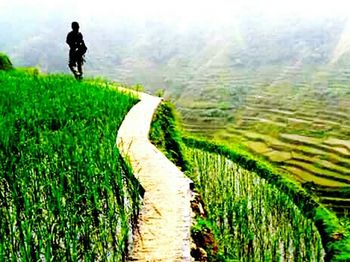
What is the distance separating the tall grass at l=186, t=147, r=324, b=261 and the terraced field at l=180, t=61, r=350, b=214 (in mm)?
652

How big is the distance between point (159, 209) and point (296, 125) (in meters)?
5.78

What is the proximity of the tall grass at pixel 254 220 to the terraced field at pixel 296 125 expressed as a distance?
0.65 meters

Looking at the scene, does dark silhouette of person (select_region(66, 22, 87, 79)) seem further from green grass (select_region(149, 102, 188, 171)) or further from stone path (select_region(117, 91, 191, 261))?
stone path (select_region(117, 91, 191, 261))

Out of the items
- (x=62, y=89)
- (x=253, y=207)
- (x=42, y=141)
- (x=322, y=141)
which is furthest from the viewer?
(x=62, y=89)

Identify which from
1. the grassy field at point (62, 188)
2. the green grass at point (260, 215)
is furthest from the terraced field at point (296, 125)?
the grassy field at point (62, 188)

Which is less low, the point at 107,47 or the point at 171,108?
the point at 107,47

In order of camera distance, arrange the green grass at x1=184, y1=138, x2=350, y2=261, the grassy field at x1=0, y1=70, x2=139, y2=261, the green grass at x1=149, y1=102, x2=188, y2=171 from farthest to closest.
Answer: the green grass at x1=149, y1=102, x2=188, y2=171, the green grass at x1=184, y1=138, x2=350, y2=261, the grassy field at x1=0, y1=70, x2=139, y2=261

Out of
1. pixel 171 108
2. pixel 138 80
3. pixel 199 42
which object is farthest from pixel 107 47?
pixel 171 108

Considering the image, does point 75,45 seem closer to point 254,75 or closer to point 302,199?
point 302,199

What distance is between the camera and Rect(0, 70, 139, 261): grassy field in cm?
348

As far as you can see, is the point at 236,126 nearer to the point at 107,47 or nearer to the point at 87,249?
the point at 87,249

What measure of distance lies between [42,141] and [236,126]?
15.5 ft

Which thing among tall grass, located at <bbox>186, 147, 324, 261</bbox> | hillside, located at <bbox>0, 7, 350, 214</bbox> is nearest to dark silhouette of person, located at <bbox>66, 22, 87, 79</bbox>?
hillside, located at <bbox>0, 7, 350, 214</bbox>

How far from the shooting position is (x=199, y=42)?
3641 cm
